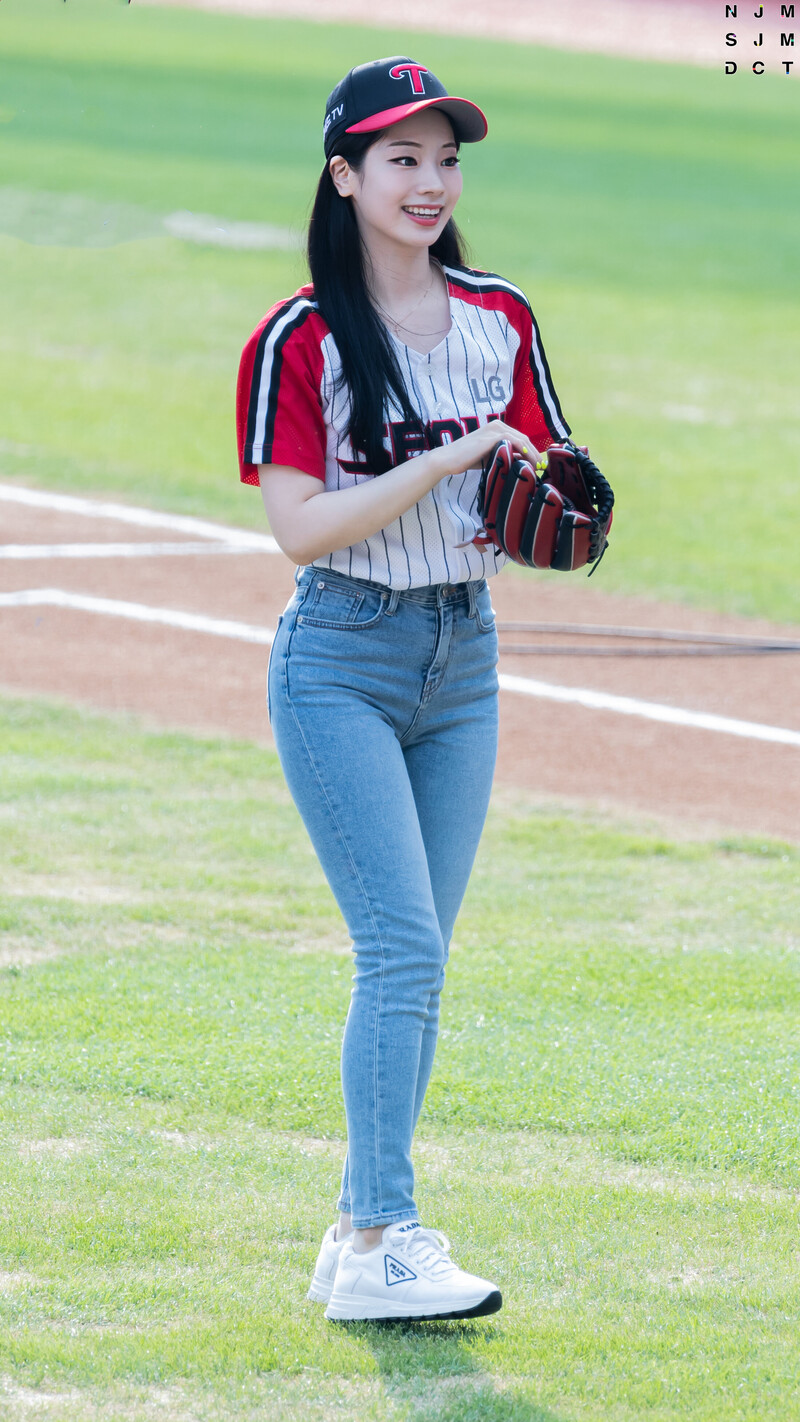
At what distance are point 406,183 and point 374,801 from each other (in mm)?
1099

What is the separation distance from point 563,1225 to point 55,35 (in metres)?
33.2

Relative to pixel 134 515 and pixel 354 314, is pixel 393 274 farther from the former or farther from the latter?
pixel 134 515

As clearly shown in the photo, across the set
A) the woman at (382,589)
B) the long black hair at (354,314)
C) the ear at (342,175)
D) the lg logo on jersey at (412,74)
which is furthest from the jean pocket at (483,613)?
the lg logo on jersey at (412,74)

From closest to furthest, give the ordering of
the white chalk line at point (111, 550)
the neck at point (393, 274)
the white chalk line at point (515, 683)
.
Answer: the neck at point (393, 274)
the white chalk line at point (515, 683)
the white chalk line at point (111, 550)

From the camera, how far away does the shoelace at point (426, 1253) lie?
309cm

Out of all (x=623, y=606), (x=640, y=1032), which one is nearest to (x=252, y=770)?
(x=640, y=1032)

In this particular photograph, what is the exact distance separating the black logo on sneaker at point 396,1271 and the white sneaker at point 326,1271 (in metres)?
0.14

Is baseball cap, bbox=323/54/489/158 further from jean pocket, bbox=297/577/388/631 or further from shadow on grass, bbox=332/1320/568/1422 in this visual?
shadow on grass, bbox=332/1320/568/1422

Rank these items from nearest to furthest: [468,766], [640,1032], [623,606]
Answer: [468,766] → [640,1032] → [623,606]

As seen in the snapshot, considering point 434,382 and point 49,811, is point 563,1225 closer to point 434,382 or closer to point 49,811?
point 434,382

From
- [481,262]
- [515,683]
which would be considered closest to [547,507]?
[515,683]

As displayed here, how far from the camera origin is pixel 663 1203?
373 cm

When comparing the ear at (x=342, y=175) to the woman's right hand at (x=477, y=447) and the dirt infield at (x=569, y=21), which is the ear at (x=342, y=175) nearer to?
the woman's right hand at (x=477, y=447)

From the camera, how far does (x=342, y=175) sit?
325cm
